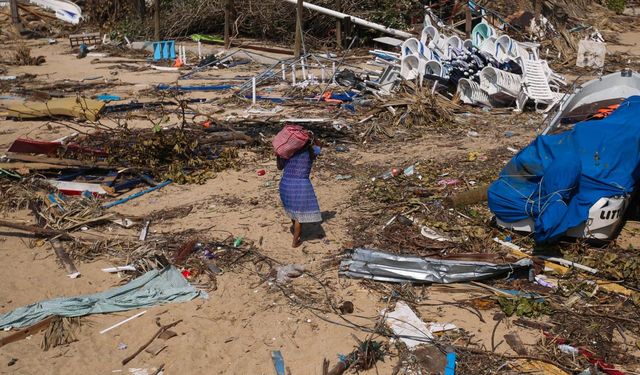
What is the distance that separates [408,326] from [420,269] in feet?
2.51

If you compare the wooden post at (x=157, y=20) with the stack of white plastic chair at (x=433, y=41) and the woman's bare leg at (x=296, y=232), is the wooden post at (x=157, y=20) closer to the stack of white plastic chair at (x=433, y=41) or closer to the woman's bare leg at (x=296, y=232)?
the stack of white plastic chair at (x=433, y=41)

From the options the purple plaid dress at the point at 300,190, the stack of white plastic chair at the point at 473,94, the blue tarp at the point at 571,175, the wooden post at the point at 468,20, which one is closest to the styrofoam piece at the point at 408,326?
the purple plaid dress at the point at 300,190

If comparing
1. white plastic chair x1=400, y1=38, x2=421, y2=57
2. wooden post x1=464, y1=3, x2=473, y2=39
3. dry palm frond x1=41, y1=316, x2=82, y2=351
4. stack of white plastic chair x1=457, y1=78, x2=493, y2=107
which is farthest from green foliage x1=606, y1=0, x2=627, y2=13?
dry palm frond x1=41, y1=316, x2=82, y2=351

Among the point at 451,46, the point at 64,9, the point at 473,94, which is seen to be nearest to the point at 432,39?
the point at 451,46

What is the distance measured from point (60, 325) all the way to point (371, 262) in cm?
255

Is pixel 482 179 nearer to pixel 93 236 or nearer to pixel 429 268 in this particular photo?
pixel 429 268

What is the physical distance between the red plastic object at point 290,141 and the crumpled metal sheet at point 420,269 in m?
1.10

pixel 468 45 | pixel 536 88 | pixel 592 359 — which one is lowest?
pixel 592 359

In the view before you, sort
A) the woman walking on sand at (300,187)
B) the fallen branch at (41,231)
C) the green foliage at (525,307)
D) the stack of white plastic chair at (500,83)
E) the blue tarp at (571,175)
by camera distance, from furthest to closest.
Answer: the stack of white plastic chair at (500,83), the fallen branch at (41,231), the woman walking on sand at (300,187), the blue tarp at (571,175), the green foliage at (525,307)

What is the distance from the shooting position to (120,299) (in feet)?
17.1

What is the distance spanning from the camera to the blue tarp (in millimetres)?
5582

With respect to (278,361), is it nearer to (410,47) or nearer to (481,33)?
(410,47)

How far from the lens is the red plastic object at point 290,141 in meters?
5.70

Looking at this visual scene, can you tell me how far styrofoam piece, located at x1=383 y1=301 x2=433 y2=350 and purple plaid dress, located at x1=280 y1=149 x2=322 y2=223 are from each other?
1306mm
